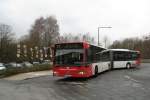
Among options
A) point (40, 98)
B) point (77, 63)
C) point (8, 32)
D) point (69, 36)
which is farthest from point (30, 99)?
point (69, 36)

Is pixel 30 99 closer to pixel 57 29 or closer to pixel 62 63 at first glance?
pixel 62 63

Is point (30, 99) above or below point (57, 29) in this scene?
below

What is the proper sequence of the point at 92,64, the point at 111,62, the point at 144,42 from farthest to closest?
the point at 144,42
the point at 111,62
the point at 92,64

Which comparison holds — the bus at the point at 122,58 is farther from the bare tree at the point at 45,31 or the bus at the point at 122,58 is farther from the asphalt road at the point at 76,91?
the bare tree at the point at 45,31

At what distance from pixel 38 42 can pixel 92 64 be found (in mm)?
61223

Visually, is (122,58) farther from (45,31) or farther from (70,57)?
(45,31)

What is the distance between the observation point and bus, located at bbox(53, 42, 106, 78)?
2280 centimetres

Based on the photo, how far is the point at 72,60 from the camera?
75.2 feet

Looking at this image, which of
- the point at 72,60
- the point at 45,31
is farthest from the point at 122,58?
the point at 45,31

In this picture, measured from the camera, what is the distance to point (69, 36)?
10244cm

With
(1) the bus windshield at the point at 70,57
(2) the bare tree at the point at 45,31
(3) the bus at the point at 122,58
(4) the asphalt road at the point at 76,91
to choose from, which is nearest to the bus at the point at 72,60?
(1) the bus windshield at the point at 70,57

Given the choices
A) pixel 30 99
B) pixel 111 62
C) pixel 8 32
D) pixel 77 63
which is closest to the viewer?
pixel 30 99

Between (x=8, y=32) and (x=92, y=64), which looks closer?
(x=92, y=64)

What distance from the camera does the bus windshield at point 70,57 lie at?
22.8 metres
